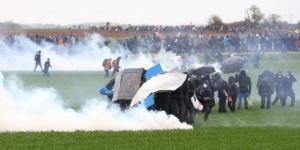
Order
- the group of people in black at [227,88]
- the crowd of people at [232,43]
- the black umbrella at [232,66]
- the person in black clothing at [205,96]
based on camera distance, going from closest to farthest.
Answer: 1. the person in black clothing at [205,96]
2. the group of people in black at [227,88]
3. the black umbrella at [232,66]
4. the crowd of people at [232,43]

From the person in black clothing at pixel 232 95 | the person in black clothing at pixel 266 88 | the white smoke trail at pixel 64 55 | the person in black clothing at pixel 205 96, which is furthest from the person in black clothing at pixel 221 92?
the white smoke trail at pixel 64 55

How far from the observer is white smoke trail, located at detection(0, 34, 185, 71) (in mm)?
50500

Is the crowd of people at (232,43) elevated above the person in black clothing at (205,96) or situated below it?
below

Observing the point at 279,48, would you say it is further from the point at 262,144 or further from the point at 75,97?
the point at 262,144

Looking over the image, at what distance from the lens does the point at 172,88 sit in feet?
63.7

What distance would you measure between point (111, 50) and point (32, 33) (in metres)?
8.98

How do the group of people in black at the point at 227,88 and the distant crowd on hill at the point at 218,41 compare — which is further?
the distant crowd on hill at the point at 218,41

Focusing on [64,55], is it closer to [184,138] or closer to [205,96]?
[205,96]

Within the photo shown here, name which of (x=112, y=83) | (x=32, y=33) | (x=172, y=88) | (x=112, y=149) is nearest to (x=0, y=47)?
(x=32, y=33)

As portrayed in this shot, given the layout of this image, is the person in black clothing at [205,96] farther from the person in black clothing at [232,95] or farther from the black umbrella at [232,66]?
the black umbrella at [232,66]

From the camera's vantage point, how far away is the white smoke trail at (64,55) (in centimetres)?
5050

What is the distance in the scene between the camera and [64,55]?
5347 cm

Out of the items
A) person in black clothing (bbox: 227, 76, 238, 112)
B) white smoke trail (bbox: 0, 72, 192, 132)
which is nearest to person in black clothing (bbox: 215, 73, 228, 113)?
person in black clothing (bbox: 227, 76, 238, 112)

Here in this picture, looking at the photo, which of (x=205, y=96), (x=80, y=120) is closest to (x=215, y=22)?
(x=205, y=96)
